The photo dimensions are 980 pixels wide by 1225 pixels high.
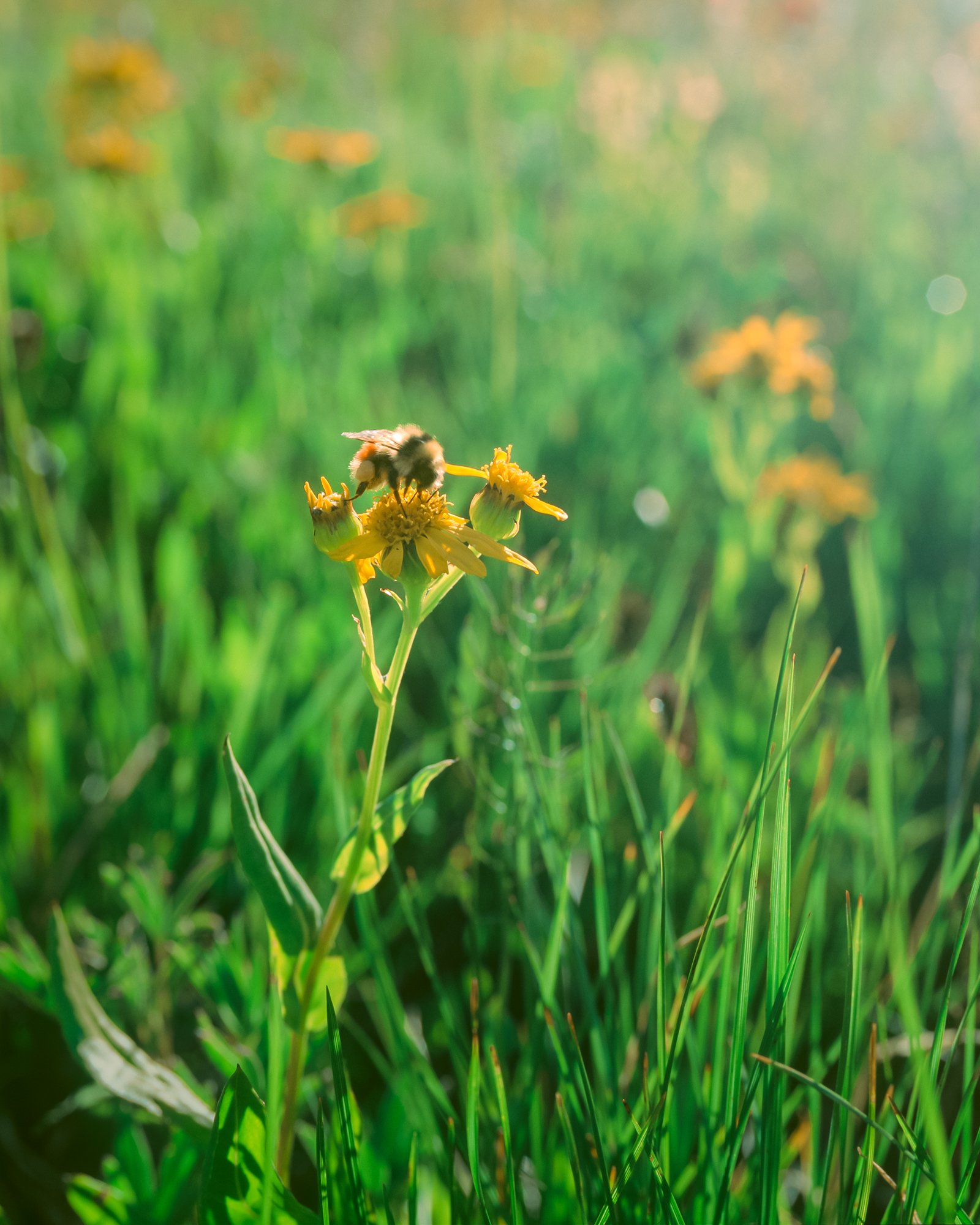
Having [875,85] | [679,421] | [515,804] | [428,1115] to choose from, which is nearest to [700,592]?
[679,421]

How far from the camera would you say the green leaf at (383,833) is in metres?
0.46

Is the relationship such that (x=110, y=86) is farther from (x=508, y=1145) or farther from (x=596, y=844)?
(x=508, y=1145)

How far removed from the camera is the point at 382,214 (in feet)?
6.82

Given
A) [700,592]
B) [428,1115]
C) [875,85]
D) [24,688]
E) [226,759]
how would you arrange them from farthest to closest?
1. [875,85]
2. [700,592]
3. [24,688]
4. [428,1115]
5. [226,759]

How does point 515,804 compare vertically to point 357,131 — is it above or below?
below

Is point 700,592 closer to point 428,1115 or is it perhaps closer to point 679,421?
point 679,421

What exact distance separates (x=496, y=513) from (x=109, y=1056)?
0.37 meters

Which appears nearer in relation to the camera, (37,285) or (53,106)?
(37,285)

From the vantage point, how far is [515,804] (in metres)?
0.60

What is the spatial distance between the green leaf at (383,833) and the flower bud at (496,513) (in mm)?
129

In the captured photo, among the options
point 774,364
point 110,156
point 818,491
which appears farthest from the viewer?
point 110,156

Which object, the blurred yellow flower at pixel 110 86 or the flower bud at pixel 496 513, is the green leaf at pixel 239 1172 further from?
the blurred yellow flower at pixel 110 86

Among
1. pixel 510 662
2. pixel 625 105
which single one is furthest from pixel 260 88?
pixel 510 662

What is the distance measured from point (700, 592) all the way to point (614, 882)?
704mm
